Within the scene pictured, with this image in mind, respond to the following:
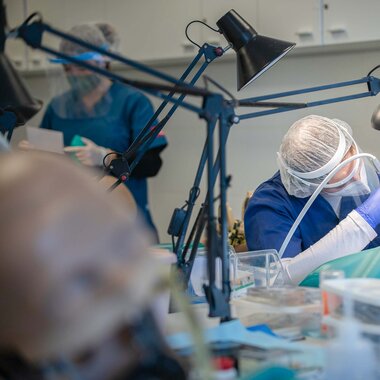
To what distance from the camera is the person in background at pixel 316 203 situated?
1.73 metres

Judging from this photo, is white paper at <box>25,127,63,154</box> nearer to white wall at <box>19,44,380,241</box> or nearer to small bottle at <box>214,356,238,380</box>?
white wall at <box>19,44,380,241</box>

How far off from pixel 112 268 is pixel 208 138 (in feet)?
1.51

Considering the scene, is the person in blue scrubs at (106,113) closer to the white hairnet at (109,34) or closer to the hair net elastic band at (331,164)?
the white hairnet at (109,34)

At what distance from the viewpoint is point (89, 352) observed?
548 mm

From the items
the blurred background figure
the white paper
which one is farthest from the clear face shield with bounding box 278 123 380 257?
the blurred background figure

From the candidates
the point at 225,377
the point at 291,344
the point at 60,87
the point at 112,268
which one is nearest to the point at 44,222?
the point at 112,268

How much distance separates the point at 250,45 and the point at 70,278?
35.3 inches

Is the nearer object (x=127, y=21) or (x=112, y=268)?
(x=112, y=268)

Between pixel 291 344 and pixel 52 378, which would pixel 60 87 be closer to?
pixel 291 344

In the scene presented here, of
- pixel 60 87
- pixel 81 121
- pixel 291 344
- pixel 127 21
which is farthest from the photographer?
pixel 127 21

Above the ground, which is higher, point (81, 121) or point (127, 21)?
point (127, 21)

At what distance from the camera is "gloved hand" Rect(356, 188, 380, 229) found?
1.73 m

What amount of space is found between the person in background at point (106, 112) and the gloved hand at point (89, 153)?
7cm

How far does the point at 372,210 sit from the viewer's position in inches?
68.0
